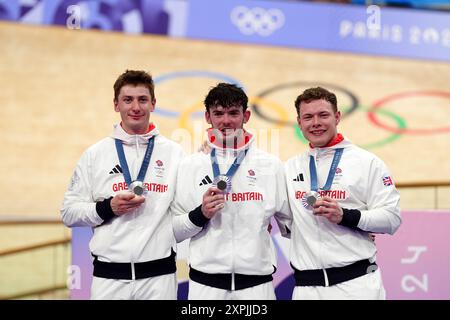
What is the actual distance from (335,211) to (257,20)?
9.33 m

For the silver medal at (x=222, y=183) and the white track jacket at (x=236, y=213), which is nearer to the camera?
the silver medal at (x=222, y=183)

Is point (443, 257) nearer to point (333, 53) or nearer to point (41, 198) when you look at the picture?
point (41, 198)

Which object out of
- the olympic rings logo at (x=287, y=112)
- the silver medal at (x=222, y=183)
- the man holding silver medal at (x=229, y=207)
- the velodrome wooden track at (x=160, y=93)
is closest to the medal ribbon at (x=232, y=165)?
the man holding silver medal at (x=229, y=207)

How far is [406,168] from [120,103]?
23.2 feet

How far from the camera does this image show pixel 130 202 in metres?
3.52

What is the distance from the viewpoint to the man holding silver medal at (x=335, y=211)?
3484mm

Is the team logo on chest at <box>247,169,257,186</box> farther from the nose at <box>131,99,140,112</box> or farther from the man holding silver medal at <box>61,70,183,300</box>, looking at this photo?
the nose at <box>131,99,140,112</box>

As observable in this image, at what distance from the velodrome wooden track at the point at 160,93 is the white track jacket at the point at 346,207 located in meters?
5.59

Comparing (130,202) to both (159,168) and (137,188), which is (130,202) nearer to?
(137,188)

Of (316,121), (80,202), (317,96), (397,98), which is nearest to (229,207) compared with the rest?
(316,121)

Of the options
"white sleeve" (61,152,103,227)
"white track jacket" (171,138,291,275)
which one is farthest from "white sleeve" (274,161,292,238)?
"white sleeve" (61,152,103,227)

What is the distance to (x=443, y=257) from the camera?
16.9ft

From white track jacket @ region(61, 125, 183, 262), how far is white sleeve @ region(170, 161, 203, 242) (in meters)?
0.06

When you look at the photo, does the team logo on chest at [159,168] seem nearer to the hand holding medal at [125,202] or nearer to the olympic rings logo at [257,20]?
the hand holding medal at [125,202]
